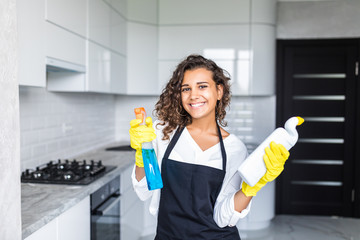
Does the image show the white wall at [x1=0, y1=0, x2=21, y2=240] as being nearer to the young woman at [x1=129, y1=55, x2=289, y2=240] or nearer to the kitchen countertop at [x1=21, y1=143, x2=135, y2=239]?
the kitchen countertop at [x1=21, y1=143, x2=135, y2=239]

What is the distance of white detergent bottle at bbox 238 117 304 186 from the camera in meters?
1.20

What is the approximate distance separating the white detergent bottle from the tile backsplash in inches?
63.3

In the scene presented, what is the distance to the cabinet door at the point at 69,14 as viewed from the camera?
6.36 ft

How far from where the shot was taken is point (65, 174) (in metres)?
2.09

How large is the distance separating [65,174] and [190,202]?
3.15ft

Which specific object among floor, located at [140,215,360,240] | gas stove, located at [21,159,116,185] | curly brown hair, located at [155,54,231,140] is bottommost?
floor, located at [140,215,360,240]

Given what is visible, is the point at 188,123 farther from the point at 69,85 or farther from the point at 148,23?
the point at 148,23

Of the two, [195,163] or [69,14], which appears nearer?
[195,163]

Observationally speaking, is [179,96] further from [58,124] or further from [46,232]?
[58,124]

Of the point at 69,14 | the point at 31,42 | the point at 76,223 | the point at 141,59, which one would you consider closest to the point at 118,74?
the point at 141,59

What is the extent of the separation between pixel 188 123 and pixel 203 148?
138 mm

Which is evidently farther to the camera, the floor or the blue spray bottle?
the floor

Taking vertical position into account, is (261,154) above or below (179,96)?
below

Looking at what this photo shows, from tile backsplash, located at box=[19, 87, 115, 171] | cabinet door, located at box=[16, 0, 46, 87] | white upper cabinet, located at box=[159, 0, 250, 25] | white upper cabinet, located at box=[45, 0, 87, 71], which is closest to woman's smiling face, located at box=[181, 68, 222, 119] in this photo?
cabinet door, located at box=[16, 0, 46, 87]
